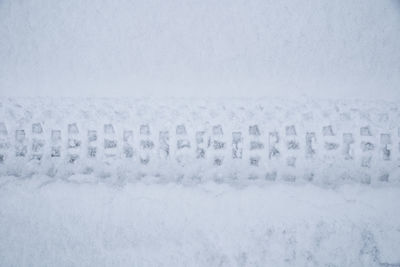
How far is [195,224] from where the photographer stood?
37 cm

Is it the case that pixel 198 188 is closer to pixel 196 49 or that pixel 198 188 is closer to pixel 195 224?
pixel 195 224

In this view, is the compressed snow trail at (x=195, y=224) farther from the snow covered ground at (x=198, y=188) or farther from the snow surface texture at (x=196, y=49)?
the snow surface texture at (x=196, y=49)

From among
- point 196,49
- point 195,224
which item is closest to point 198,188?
point 195,224

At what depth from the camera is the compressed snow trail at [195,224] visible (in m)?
0.37

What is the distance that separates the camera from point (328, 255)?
1.20ft

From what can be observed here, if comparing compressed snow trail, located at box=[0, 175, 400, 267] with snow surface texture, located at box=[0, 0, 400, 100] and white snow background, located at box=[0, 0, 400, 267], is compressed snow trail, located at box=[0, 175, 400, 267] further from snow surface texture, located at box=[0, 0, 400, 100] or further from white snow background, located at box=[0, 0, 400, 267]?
snow surface texture, located at box=[0, 0, 400, 100]


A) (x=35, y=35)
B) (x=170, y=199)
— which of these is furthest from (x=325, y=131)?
(x=35, y=35)

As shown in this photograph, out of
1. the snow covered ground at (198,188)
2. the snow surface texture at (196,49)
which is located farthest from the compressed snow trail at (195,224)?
the snow surface texture at (196,49)

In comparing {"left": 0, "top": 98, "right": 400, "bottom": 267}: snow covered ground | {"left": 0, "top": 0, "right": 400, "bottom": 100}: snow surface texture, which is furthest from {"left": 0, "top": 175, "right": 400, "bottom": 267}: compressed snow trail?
{"left": 0, "top": 0, "right": 400, "bottom": 100}: snow surface texture

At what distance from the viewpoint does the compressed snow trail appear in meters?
0.37

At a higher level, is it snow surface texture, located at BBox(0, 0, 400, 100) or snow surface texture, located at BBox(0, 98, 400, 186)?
snow surface texture, located at BBox(0, 0, 400, 100)

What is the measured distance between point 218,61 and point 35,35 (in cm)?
23

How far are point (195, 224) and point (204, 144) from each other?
93 mm

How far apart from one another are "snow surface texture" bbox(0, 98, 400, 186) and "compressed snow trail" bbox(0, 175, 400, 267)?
0.05 ft
